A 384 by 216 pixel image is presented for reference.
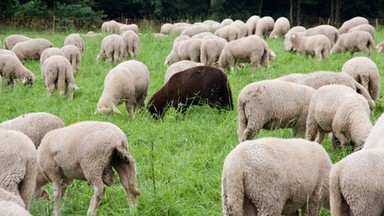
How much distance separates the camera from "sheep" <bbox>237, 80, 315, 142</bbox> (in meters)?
6.95

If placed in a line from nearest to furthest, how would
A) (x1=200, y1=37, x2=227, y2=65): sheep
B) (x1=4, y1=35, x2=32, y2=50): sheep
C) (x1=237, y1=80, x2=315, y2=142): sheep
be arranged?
(x1=237, y1=80, x2=315, y2=142): sheep
(x1=200, y1=37, x2=227, y2=65): sheep
(x1=4, y1=35, x2=32, y2=50): sheep

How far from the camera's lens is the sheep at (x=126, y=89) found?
9.29 meters

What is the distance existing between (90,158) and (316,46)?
1115 centimetres

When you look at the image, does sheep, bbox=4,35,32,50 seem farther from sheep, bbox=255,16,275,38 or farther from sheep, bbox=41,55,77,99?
sheep, bbox=255,16,275,38

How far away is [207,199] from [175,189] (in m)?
0.42

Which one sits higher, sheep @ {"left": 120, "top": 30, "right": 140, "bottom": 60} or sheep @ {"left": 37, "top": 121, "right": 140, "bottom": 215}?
sheep @ {"left": 37, "top": 121, "right": 140, "bottom": 215}

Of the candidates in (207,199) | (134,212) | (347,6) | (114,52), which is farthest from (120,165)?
(347,6)

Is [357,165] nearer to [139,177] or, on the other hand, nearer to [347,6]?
[139,177]

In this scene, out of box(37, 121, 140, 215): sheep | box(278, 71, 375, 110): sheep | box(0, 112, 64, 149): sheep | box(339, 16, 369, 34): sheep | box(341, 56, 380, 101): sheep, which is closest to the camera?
box(37, 121, 140, 215): sheep

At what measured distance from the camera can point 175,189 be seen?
5.88 meters

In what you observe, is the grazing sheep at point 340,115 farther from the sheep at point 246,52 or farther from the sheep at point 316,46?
the sheep at point 316,46

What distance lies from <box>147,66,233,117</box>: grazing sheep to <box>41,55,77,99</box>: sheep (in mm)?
2596

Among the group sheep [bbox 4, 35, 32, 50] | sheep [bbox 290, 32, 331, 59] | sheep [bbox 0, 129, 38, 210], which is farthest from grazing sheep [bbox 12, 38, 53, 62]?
sheep [bbox 0, 129, 38, 210]

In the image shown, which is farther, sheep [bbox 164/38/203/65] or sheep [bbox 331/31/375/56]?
sheep [bbox 331/31/375/56]
